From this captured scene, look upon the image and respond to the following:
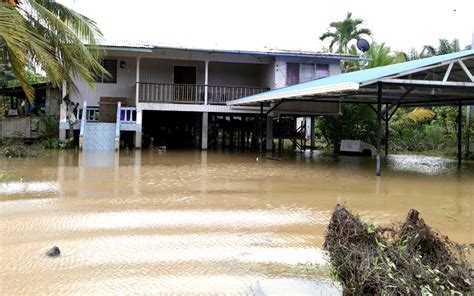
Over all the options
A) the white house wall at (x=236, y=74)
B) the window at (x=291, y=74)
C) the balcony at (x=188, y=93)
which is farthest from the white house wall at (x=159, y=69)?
the window at (x=291, y=74)

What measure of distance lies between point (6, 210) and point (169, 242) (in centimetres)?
321

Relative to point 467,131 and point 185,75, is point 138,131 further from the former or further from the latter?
point 467,131

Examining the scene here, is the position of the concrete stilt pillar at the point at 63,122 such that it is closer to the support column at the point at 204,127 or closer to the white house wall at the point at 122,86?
the white house wall at the point at 122,86

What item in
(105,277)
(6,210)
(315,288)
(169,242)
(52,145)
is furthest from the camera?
(52,145)

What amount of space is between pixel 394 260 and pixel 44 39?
10022 millimetres

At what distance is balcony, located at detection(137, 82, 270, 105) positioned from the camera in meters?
21.6

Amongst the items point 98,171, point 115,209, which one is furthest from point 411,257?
point 98,171

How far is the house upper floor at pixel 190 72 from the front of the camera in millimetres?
21812

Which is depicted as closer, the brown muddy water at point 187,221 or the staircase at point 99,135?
the brown muddy water at point 187,221

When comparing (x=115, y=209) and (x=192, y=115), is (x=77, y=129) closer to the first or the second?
(x=192, y=115)

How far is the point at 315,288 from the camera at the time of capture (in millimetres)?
4234

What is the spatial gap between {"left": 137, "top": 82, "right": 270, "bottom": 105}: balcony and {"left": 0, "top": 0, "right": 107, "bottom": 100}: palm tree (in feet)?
28.4

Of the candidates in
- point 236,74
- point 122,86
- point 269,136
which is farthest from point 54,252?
point 236,74

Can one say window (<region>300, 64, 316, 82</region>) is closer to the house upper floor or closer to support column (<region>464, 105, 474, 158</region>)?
the house upper floor
